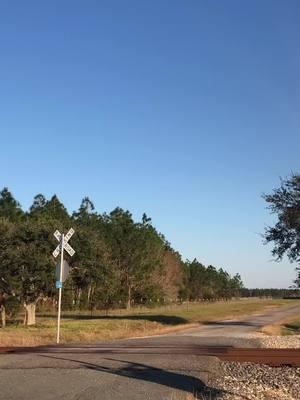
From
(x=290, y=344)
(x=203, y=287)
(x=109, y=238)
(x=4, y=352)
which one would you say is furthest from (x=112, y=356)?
(x=203, y=287)

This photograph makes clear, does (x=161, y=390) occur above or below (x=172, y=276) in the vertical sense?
below

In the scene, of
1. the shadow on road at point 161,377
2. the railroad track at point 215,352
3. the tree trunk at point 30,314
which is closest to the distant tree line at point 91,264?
the tree trunk at point 30,314

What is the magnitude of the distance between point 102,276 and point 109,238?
50609 millimetres

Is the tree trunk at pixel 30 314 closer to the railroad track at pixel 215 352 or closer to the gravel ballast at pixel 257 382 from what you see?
the railroad track at pixel 215 352

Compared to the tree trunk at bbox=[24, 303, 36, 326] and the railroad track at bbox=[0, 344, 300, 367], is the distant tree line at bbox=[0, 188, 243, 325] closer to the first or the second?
the tree trunk at bbox=[24, 303, 36, 326]

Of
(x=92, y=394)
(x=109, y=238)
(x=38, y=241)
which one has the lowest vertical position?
(x=92, y=394)

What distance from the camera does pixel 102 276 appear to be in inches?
1874

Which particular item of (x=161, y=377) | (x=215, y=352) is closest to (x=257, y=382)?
(x=161, y=377)

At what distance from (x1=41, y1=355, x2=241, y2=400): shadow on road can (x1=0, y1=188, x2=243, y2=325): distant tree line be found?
29504mm

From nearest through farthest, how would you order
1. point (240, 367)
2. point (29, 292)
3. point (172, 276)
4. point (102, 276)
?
point (240, 367) → point (29, 292) → point (102, 276) → point (172, 276)

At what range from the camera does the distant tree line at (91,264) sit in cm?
4406

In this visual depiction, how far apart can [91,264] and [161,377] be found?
3433 cm

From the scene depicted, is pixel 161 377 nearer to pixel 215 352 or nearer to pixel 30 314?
pixel 215 352

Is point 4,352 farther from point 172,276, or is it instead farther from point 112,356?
point 172,276
